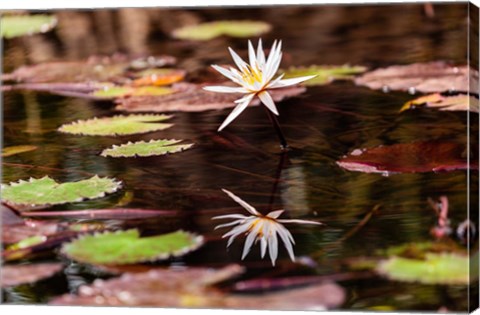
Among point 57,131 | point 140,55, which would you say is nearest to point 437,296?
point 57,131

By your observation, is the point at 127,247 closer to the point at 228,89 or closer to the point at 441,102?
the point at 228,89

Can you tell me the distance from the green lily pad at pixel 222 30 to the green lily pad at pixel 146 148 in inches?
31.6

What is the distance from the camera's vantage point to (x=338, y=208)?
157 cm

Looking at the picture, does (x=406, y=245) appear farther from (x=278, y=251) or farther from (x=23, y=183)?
(x=23, y=183)

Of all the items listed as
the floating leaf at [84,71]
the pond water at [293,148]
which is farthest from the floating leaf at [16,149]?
the floating leaf at [84,71]

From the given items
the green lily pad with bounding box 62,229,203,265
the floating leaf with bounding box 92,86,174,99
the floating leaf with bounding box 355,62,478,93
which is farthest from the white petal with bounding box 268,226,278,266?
the floating leaf with bounding box 92,86,174,99

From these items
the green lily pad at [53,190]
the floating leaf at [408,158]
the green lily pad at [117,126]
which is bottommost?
the green lily pad at [53,190]

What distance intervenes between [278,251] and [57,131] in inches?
32.5

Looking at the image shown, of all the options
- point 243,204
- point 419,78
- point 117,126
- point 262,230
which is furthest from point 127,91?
point 262,230

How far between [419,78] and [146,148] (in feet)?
2.37

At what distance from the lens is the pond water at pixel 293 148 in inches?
56.3

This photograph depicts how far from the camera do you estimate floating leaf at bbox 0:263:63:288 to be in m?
1.42

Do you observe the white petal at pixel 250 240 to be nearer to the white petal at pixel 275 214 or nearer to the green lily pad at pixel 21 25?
the white petal at pixel 275 214

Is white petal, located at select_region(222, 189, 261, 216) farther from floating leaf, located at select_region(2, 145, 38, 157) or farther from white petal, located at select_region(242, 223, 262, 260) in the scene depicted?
floating leaf, located at select_region(2, 145, 38, 157)
